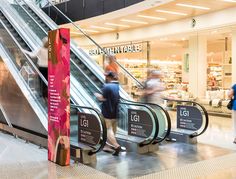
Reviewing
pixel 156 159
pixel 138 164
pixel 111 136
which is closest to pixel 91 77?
pixel 111 136

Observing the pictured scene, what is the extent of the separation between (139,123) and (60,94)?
6.24 feet

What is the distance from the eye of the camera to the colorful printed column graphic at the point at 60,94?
538cm

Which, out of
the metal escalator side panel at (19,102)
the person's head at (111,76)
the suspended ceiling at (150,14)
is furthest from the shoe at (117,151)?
the suspended ceiling at (150,14)

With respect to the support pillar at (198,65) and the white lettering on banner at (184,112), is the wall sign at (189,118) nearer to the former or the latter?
the white lettering on banner at (184,112)

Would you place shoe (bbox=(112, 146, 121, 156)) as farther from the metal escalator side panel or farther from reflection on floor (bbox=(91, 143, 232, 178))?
Result: the metal escalator side panel

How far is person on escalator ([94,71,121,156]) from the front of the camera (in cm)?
617

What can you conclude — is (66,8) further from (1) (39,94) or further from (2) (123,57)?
(1) (39,94)

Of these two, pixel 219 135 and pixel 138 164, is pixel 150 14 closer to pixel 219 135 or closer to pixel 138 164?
pixel 219 135

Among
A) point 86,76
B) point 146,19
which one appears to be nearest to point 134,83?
point 86,76

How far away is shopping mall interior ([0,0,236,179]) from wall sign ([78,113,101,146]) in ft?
0.06

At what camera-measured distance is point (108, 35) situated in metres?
17.4

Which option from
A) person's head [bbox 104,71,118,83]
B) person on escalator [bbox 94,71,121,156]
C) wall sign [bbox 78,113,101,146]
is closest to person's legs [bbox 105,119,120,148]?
person on escalator [bbox 94,71,121,156]

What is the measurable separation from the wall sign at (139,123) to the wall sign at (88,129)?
1.17 m

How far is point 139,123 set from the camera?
6648 mm
